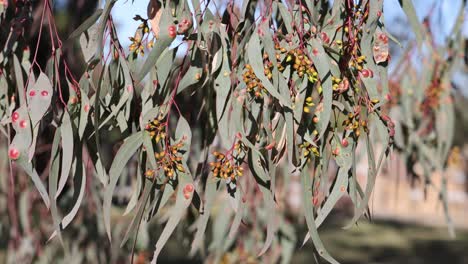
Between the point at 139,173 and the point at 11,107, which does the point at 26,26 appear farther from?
the point at 139,173

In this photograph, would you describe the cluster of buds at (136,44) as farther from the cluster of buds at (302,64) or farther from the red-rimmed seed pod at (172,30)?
the cluster of buds at (302,64)

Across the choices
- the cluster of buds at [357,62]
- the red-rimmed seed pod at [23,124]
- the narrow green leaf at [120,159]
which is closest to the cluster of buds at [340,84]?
the cluster of buds at [357,62]

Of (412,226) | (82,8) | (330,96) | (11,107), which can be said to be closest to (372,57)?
(330,96)

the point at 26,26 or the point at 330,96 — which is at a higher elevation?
the point at 26,26

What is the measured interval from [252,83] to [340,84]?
0.13 meters

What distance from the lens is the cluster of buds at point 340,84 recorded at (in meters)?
1.14

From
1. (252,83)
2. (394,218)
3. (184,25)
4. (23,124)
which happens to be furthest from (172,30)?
(394,218)

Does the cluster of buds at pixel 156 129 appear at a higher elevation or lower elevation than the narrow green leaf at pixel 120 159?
higher

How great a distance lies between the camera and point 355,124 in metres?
1.13

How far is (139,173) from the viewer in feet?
3.89

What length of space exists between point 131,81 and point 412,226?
1002 cm

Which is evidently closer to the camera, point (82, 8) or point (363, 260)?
point (82, 8)

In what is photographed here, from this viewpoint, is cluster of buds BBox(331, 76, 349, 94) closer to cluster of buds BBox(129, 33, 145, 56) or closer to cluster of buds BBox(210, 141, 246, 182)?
cluster of buds BBox(210, 141, 246, 182)

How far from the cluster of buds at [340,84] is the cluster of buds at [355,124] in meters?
0.04
